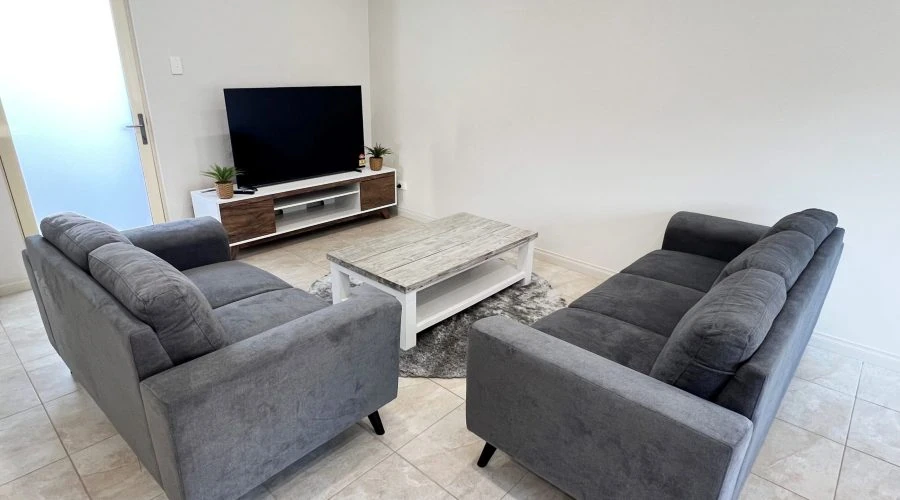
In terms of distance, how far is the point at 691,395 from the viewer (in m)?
1.28

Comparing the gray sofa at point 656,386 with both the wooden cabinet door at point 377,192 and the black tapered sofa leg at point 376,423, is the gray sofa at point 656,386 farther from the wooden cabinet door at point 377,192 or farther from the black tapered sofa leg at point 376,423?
the wooden cabinet door at point 377,192

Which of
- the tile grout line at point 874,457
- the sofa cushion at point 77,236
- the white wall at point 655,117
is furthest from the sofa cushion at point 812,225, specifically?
→ the sofa cushion at point 77,236

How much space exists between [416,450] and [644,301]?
3.95ft

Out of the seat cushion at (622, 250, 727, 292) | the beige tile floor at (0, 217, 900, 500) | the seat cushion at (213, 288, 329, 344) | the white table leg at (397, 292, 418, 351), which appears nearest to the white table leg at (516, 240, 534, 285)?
the seat cushion at (622, 250, 727, 292)

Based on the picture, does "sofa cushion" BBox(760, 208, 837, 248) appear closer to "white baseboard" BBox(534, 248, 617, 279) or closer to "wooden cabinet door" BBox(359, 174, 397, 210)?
"white baseboard" BBox(534, 248, 617, 279)

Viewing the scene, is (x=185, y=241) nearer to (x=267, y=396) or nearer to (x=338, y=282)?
(x=338, y=282)

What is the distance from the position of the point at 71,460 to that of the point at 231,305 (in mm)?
793

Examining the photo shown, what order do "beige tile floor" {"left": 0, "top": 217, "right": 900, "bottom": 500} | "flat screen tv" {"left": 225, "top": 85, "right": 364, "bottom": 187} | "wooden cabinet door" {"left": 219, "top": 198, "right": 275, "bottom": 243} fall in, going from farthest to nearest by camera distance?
"flat screen tv" {"left": 225, "top": 85, "right": 364, "bottom": 187}, "wooden cabinet door" {"left": 219, "top": 198, "right": 275, "bottom": 243}, "beige tile floor" {"left": 0, "top": 217, "right": 900, "bottom": 500}

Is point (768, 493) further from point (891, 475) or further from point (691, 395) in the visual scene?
point (691, 395)

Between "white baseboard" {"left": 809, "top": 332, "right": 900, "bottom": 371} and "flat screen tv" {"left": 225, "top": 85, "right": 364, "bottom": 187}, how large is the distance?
3754 millimetres

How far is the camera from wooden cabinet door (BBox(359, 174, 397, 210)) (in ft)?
14.5

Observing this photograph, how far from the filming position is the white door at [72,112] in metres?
2.97

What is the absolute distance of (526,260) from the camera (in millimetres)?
3211

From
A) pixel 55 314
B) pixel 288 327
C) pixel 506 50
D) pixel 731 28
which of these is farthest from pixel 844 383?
pixel 55 314
